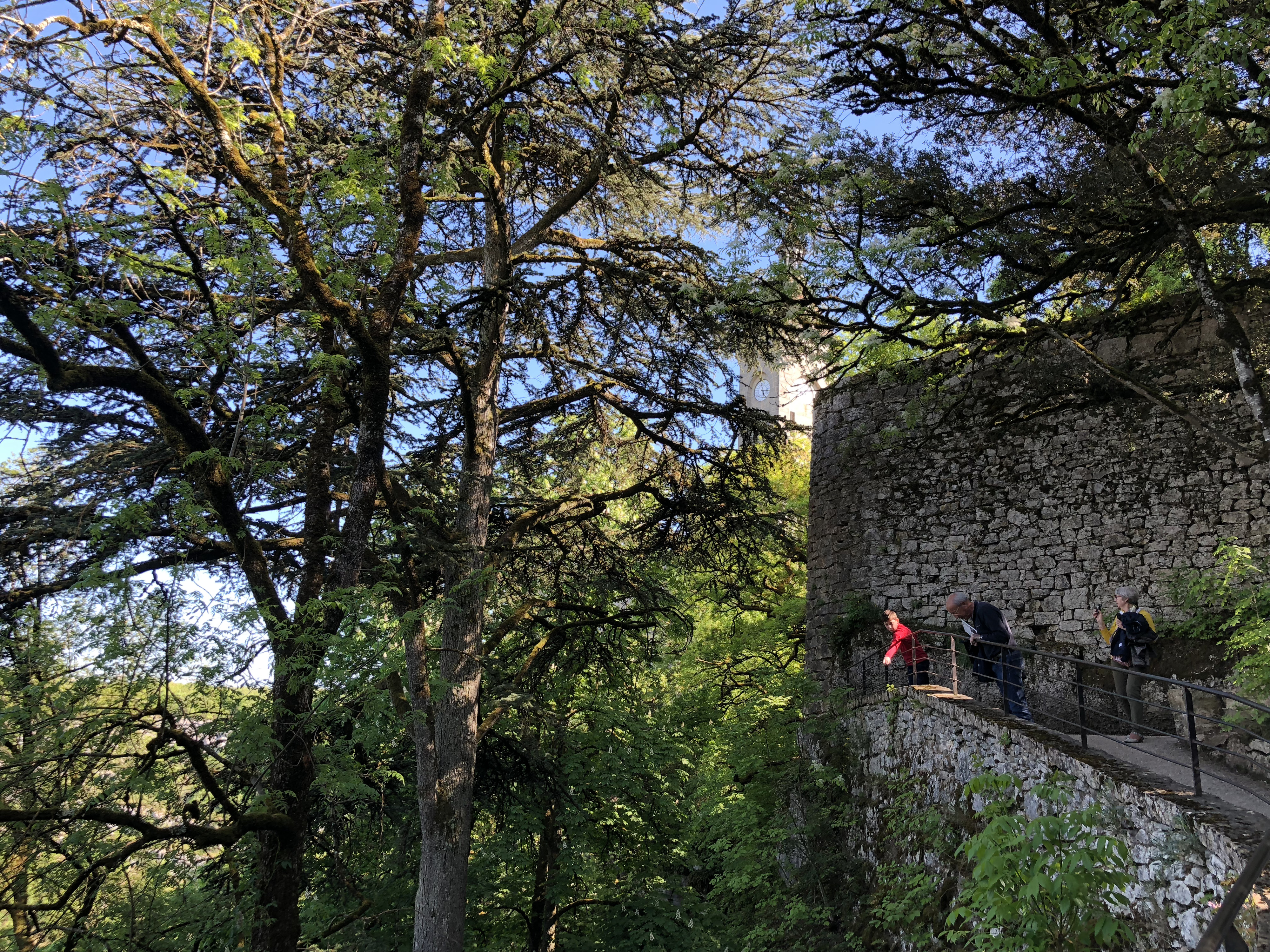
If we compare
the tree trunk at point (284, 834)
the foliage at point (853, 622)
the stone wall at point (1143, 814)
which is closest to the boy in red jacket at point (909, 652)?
the foliage at point (853, 622)

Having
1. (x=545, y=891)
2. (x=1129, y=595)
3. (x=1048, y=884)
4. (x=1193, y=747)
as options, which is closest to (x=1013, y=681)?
(x=1129, y=595)

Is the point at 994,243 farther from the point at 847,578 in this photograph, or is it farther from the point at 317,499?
the point at 317,499

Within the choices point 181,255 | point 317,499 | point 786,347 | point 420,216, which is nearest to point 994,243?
point 786,347

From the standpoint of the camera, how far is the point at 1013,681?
7.66 metres

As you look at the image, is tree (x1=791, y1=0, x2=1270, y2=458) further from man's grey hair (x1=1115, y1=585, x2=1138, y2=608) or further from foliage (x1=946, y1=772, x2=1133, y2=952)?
foliage (x1=946, y1=772, x2=1133, y2=952)

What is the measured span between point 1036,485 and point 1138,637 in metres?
3.60

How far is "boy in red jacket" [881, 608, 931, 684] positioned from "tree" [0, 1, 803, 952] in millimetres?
2245

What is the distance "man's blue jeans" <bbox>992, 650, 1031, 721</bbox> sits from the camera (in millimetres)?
7348

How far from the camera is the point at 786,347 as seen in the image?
9891 mm

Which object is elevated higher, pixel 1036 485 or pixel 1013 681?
pixel 1036 485

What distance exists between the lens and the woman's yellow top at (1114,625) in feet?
23.6

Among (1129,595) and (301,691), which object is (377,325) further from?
(1129,595)

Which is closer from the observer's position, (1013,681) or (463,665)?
(1013,681)

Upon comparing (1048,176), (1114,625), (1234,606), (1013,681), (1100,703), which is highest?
(1048,176)
